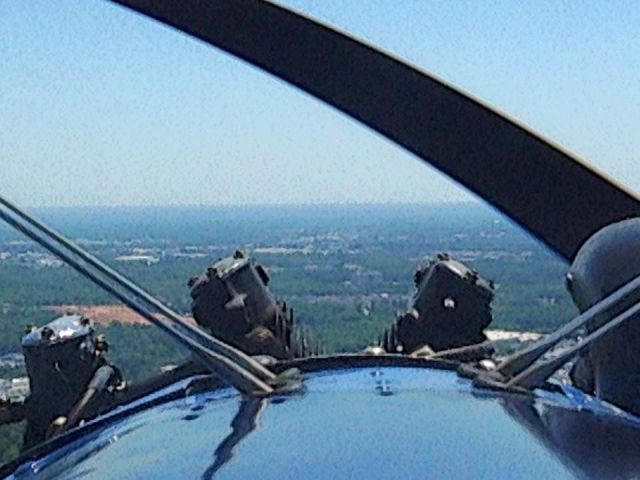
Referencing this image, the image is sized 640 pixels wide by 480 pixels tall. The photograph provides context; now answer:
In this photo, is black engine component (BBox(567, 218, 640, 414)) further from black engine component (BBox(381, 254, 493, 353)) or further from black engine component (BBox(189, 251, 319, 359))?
black engine component (BBox(381, 254, 493, 353))

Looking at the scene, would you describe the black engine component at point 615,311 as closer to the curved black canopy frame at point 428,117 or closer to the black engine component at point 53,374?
the black engine component at point 53,374

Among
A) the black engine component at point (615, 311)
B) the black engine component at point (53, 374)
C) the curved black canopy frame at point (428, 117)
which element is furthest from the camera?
the curved black canopy frame at point (428, 117)

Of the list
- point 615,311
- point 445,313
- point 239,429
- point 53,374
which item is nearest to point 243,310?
point 53,374

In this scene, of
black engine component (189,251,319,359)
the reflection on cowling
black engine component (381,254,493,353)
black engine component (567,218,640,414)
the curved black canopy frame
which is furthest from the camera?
the curved black canopy frame

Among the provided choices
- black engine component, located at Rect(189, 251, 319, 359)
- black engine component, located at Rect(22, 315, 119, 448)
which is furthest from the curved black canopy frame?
black engine component, located at Rect(22, 315, 119, 448)

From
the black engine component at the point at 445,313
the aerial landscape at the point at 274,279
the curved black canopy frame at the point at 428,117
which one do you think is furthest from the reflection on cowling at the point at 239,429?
the curved black canopy frame at the point at 428,117
